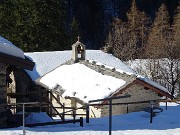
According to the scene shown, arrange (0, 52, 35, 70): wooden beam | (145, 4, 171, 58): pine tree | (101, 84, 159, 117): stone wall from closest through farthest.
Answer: (0, 52, 35, 70): wooden beam < (101, 84, 159, 117): stone wall < (145, 4, 171, 58): pine tree

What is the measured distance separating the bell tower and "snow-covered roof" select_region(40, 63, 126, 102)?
776mm

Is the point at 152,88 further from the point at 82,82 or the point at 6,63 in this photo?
the point at 6,63

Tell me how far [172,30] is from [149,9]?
17.1 m

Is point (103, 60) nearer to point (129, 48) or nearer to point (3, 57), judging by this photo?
point (129, 48)

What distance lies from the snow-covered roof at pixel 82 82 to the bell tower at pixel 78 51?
776mm

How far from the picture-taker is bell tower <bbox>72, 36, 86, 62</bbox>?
1184 inches

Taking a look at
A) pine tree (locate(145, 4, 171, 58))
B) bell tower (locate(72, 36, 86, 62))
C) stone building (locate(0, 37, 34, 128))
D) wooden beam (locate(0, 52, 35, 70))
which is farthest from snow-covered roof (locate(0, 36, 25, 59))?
pine tree (locate(145, 4, 171, 58))

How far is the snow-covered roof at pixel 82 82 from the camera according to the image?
2405cm

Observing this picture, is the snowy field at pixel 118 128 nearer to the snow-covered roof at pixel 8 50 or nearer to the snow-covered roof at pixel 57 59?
the snow-covered roof at pixel 8 50

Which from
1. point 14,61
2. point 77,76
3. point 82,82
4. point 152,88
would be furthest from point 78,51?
point 14,61

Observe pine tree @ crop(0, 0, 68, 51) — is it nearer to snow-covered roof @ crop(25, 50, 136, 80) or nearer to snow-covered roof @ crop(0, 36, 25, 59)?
snow-covered roof @ crop(25, 50, 136, 80)

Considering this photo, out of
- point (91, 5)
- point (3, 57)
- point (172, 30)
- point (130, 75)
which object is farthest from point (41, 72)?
point (91, 5)

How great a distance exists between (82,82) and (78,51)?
17.0ft

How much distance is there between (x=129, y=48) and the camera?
150 feet
